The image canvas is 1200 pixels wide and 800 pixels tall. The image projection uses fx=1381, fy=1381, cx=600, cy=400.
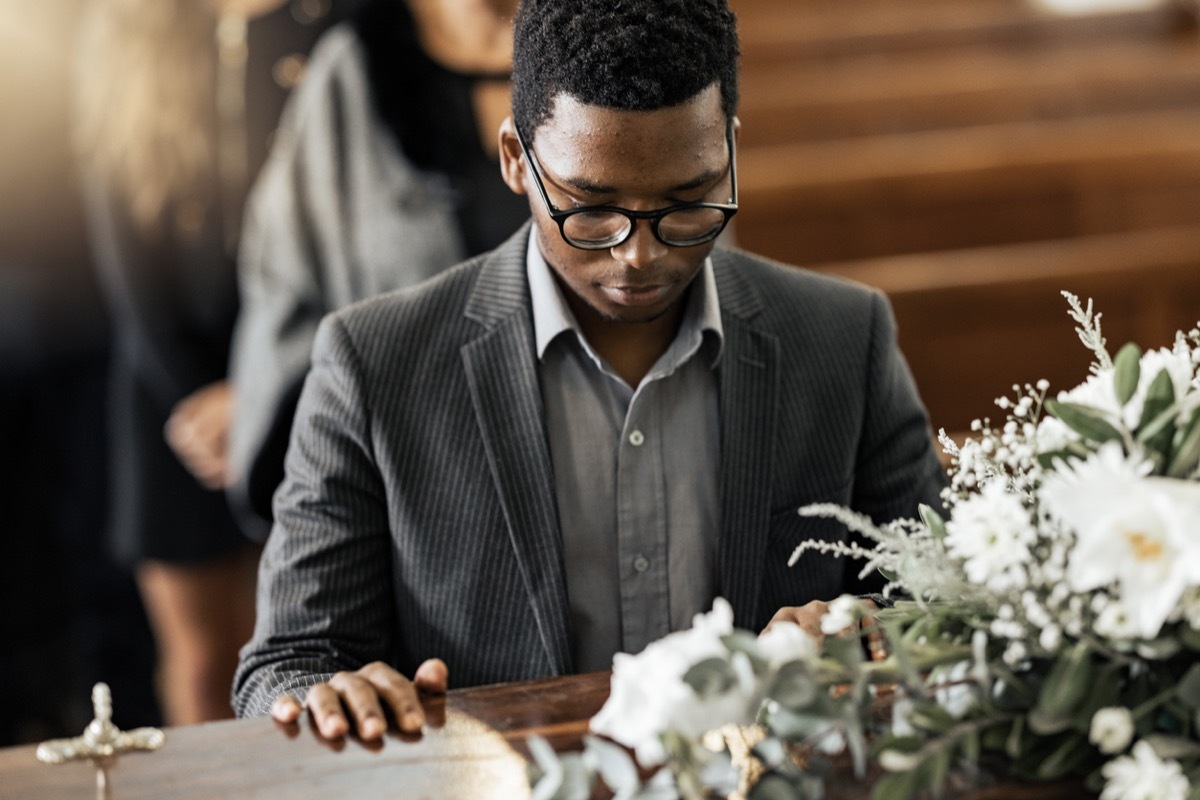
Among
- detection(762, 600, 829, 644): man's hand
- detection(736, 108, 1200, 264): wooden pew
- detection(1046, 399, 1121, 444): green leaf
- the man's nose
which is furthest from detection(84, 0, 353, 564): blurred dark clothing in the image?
detection(1046, 399, 1121, 444): green leaf

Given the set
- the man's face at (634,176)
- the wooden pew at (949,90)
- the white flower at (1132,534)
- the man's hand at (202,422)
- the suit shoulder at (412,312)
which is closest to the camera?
the white flower at (1132,534)

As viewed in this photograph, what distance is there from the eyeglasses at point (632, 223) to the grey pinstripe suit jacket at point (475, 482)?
8.0 inches

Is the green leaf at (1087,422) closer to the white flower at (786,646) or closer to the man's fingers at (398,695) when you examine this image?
the white flower at (786,646)

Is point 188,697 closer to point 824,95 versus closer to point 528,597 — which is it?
point 528,597

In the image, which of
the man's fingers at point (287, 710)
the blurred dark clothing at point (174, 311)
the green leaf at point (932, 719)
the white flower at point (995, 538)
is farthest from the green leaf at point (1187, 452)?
the blurred dark clothing at point (174, 311)

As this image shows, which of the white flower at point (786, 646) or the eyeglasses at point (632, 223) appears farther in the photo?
the eyeglasses at point (632, 223)

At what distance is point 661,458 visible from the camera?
1.54 m

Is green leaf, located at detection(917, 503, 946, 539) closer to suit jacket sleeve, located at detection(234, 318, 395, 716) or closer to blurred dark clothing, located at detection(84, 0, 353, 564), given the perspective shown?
suit jacket sleeve, located at detection(234, 318, 395, 716)

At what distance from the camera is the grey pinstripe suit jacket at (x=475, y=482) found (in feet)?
4.84

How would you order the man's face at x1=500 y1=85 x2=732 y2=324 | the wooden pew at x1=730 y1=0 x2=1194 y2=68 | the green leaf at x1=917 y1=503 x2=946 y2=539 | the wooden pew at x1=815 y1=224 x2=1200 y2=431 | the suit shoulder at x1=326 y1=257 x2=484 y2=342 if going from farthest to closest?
the wooden pew at x1=730 y1=0 x2=1194 y2=68
the wooden pew at x1=815 y1=224 x2=1200 y2=431
the suit shoulder at x1=326 y1=257 x2=484 y2=342
the man's face at x1=500 y1=85 x2=732 y2=324
the green leaf at x1=917 y1=503 x2=946 y2=539

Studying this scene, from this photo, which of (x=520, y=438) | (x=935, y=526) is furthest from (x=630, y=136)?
(x=935, y=526)

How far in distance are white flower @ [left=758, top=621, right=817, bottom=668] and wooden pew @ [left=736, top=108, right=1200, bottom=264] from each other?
7.73ft

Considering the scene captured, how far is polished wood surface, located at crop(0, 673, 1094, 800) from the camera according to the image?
106cm

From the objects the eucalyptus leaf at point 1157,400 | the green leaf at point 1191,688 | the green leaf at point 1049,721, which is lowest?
the green leaf at point 1049,721
